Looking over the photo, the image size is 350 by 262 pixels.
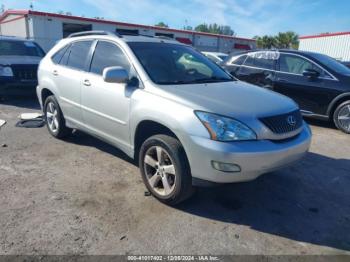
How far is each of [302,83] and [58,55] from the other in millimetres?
5145

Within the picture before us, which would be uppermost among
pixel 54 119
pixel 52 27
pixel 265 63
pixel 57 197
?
pixel 52 27

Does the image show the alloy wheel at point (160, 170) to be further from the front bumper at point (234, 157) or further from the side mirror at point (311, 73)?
the side mirror at point (311, 73)

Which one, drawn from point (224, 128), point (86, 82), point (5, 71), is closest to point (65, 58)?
point (86, 82)

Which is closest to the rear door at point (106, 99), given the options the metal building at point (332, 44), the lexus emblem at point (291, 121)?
the lexus emblem at point (291, 121)

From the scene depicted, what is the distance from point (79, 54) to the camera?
16.1ft

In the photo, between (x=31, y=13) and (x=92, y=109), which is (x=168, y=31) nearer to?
(x=31, y=13)

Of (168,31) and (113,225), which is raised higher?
(168,31)

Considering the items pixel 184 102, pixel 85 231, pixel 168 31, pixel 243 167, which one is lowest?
pixel 85 231

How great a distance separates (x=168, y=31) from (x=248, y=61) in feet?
83.5

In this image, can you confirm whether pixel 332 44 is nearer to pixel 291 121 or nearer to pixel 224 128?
pixel 291 121

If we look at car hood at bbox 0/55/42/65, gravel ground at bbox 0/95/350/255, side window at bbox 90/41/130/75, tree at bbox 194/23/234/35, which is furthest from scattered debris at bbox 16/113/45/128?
tree at bbox 194/23/234/35

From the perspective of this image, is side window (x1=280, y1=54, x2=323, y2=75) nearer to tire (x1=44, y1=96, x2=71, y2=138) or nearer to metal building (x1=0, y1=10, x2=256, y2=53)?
tire (x1=44, y1=96, x2=71, y2=138)

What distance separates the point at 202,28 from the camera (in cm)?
12338

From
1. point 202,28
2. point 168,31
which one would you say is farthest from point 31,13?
point 202,28
